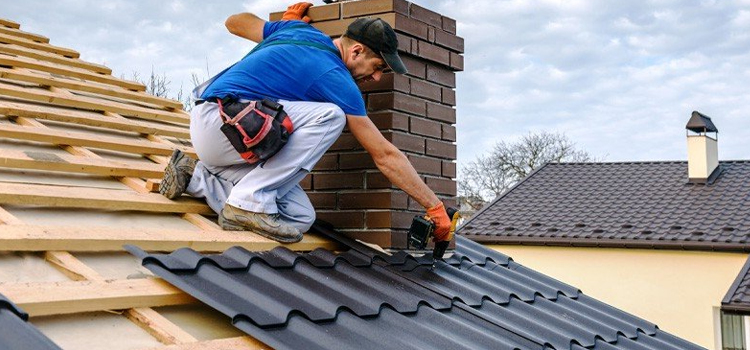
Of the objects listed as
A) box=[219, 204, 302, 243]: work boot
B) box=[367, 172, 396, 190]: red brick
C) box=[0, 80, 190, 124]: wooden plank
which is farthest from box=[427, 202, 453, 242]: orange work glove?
box=[0, 80, 190, 124]: wooden plank

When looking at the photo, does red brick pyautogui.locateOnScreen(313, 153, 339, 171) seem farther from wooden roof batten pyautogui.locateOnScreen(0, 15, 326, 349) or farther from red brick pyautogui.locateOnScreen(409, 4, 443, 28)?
red brick pyautogui.locateOnScreen(409, 4, 443, 28)

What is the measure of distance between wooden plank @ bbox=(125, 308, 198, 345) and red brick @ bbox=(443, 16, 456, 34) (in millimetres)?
3002

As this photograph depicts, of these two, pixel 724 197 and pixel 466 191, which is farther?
pixel 466 191

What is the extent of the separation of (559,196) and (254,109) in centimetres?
1887

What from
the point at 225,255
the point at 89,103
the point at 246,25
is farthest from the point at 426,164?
the point at 89,103

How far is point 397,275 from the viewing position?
13.4 ft

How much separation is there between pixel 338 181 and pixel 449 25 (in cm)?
129

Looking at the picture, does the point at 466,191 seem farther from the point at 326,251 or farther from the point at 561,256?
the point at 326,251

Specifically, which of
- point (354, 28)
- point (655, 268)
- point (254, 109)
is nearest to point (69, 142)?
point (254, 109)

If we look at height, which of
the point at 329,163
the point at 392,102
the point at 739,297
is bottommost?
the point at 739,297

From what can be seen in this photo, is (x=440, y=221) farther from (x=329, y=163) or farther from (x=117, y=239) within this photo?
(x=117, y=239)

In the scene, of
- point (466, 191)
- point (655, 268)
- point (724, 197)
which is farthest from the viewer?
point (466, 191)

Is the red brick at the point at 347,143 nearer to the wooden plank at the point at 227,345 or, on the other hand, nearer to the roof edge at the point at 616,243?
the wooden plank at the point at 227,345

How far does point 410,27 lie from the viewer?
476 cm
